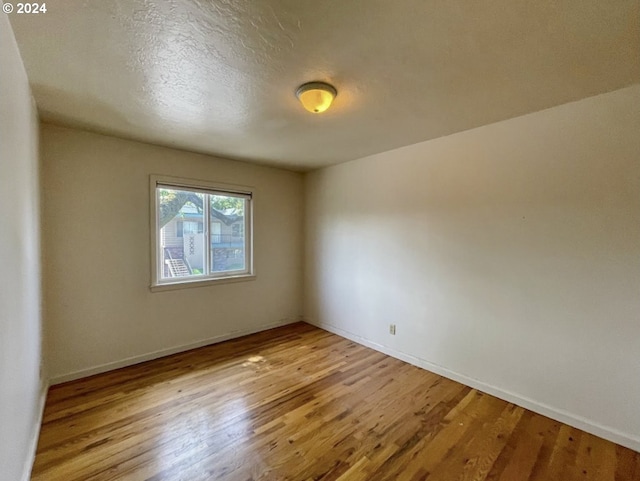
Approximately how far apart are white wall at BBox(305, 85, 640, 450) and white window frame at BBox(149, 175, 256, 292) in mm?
1649

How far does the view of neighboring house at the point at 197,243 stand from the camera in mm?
3393

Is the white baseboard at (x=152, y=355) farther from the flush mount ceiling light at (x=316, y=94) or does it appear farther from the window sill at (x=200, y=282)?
the flush mount ceiling light at (x=316, y=94)

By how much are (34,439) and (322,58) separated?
2997 mm

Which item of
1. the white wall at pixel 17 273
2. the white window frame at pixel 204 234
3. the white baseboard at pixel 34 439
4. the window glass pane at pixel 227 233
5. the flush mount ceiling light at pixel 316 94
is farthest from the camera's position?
the window glass pane at pixel 227 233

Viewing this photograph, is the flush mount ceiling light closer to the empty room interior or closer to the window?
the empty room interior

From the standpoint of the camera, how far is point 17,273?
1.49 meters

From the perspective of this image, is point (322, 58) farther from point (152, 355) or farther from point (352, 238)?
point (152, 355)

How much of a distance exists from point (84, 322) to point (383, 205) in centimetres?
338

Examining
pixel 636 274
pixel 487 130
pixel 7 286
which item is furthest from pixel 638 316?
pixel 7 286

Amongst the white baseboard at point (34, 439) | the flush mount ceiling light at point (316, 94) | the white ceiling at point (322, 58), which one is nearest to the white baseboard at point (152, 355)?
the white baseboard at point (34, 439)

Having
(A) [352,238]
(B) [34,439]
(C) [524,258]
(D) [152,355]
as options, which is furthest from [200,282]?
(C) [524,258]

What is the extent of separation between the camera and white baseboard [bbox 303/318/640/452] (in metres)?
1.95

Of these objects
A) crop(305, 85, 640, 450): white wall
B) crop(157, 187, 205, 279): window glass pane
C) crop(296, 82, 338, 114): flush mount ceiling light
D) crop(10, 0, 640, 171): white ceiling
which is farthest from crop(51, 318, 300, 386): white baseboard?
crop(296, 82, 338, 114): flush mount ceiling light

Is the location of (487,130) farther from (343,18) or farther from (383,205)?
(343,18)
